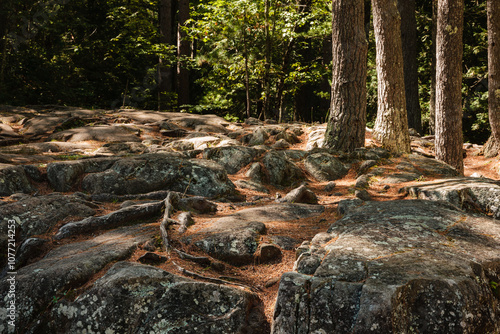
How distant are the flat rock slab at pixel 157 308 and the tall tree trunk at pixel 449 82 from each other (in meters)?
7.76

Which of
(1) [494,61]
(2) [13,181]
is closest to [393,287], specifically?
(2) [13,181]

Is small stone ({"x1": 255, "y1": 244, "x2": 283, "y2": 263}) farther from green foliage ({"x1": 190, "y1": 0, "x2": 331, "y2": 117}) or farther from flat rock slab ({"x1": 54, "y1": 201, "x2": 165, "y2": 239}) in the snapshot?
green foliage ({"x1": 190, "y1": 0, "x2": 331, "y2": 117})

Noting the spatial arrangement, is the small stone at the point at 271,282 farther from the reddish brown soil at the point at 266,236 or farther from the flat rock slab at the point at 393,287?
the flat rock slab at the point at 393,287

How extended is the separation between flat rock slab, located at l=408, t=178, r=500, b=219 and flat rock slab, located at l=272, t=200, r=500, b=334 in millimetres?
1649

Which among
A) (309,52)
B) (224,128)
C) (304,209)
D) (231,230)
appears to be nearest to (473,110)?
(309,52)

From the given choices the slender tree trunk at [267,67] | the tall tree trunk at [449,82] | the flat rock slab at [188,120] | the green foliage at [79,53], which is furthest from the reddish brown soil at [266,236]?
the green foliage at [79,53]

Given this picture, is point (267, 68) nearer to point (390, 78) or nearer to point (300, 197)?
point (390, 78)

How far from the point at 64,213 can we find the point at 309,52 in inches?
649

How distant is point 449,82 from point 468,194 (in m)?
4.90

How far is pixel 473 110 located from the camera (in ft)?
52.0

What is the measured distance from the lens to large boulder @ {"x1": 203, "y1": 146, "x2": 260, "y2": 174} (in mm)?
7191

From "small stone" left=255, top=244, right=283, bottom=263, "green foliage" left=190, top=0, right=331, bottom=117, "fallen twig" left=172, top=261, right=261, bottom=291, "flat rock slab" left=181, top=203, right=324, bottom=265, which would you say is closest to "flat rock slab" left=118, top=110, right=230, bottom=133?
"green foliage" left=190, top=0, right=331, bottom=117

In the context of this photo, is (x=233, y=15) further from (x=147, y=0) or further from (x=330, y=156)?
(x=147, y=0)

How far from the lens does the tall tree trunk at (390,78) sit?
8.09 metres
